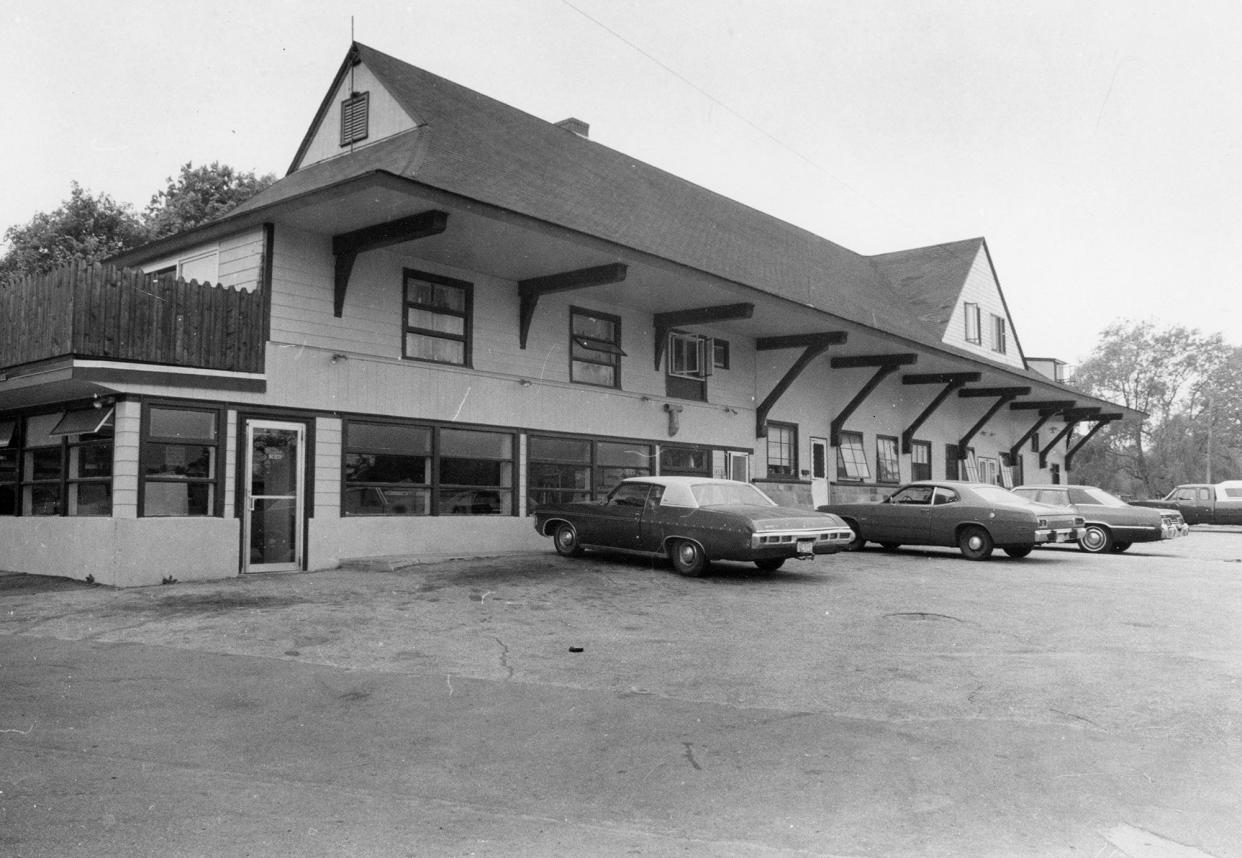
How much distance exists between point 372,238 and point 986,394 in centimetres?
2246

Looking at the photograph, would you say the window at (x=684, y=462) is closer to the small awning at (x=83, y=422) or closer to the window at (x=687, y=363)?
the window at (x=687, y=363)

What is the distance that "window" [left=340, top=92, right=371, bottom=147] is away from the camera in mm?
17062

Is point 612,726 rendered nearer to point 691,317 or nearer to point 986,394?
point 691,317

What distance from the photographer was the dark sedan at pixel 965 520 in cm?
1589

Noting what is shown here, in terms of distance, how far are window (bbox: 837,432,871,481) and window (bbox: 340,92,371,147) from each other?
46.7ft

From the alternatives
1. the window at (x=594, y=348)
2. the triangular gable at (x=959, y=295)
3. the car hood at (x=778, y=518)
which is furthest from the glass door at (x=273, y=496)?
the triangular gable at (x=959, y=295)

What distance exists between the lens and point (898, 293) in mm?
31719

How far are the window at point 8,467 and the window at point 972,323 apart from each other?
26.7 meters

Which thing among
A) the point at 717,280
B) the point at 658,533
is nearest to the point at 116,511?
the point at 658,533

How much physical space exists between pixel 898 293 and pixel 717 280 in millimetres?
17026

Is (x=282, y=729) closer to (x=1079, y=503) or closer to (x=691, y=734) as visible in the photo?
(x=691, y=734)

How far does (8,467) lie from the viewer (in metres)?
14.7

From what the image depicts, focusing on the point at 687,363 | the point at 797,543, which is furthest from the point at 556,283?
the point at 797,543

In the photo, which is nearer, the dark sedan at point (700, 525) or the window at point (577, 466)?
the dark sedan at point (700, 525)
